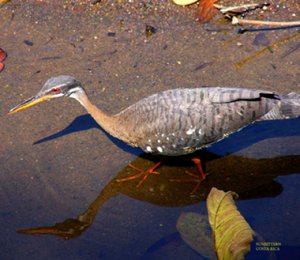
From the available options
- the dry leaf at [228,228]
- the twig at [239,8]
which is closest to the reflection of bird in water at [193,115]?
the dry leaf at [228,228]

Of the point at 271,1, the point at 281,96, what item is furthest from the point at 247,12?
the point at 281,96

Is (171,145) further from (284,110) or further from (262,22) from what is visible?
(262,22)

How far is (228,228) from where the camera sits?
4.41 meters

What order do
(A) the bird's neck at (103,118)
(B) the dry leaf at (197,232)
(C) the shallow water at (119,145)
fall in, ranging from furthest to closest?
1. (A) the bird's neck at (103,118)
2. (C) the shallow water at (119,145)
3. (B) the dry leaf at (197,232)

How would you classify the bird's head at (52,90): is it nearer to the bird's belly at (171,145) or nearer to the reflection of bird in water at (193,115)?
the reflection of bird in water at (193,115)

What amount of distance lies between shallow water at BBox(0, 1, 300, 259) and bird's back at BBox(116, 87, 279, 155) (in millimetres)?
375

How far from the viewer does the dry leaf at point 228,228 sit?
4.27m

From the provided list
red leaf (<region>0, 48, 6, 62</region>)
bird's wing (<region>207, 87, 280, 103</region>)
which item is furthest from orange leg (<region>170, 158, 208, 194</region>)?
red leaf (<region>0, 48, 6, 62</region>)

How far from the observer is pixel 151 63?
274 inches

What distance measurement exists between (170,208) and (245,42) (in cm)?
239

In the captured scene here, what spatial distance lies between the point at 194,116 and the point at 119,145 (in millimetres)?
964

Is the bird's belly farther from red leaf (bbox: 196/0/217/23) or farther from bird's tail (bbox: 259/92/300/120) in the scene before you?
red leaf (bbox: 196/0/217/23)

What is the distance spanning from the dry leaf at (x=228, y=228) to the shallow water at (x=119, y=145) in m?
0.73

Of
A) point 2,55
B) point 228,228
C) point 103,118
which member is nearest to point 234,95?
point 103,118
